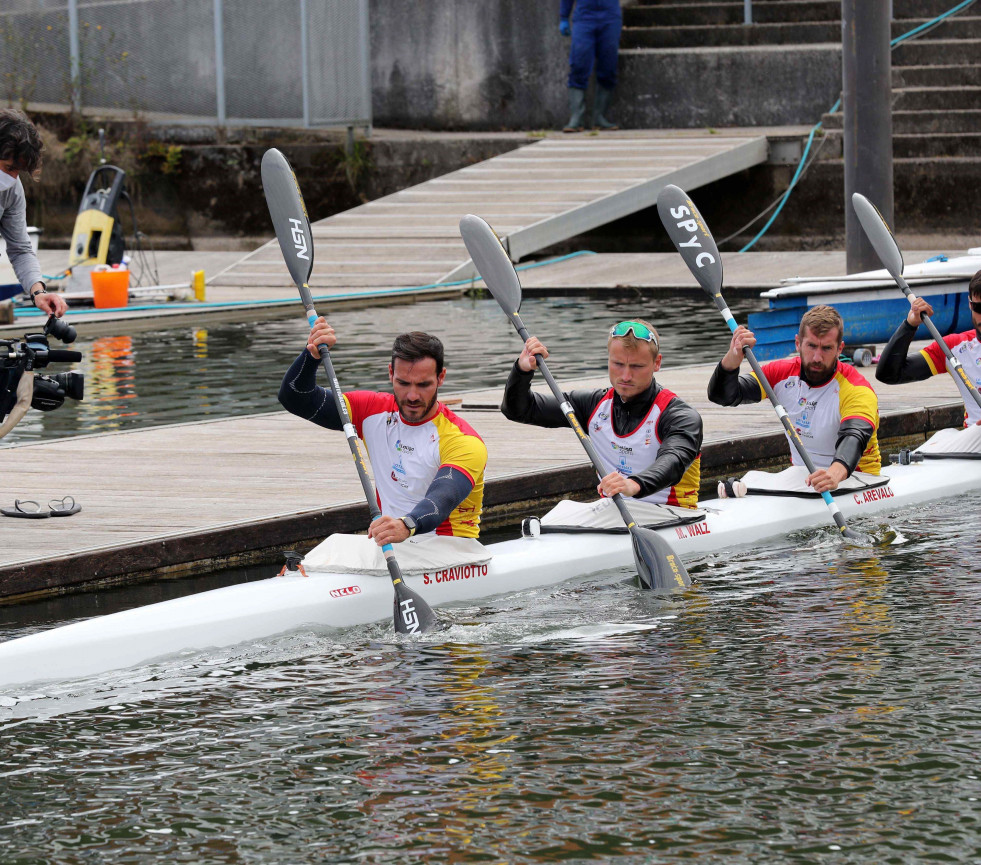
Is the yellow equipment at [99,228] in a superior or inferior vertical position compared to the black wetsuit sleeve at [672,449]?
superior

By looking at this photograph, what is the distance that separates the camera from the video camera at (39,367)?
22.0 ft

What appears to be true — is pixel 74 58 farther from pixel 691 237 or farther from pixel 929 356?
pixel 929 356

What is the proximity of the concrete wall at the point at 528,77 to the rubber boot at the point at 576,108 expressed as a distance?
0.67 meters

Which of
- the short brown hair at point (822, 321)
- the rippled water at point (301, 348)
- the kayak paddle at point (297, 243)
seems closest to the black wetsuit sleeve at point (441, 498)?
the kayak paddle at point (297, 243)

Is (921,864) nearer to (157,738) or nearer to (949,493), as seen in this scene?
(157,738)

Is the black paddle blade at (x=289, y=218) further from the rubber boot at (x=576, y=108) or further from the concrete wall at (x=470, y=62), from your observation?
the concrete wall at (x=470, y=62)

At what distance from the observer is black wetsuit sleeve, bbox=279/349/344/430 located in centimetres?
602

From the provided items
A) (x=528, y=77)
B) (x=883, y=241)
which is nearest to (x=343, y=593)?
(x=883, y=241)

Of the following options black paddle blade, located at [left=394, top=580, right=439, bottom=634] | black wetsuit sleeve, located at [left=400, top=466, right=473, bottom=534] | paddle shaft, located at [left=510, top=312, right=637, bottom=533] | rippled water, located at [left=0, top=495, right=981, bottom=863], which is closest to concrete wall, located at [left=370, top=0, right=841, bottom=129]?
paddle shaft, located at [left=510, top=312, right=637, bottom=533]

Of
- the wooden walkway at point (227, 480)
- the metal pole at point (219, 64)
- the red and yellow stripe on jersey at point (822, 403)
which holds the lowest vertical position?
the wooden walkway at point (227, 480)

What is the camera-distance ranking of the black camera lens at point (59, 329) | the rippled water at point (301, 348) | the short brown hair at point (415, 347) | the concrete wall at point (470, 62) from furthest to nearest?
the concrete wall at point (470, 62) → the rippled water at point (301, 348) → the black camera lens at point (59, 329) → the short brown hair at point (415, 347)

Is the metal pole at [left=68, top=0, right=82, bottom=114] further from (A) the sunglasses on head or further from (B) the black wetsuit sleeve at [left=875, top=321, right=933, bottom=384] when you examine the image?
(A) the sunglasses on head

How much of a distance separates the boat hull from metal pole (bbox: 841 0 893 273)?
6274 mm

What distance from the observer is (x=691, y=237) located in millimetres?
8219
